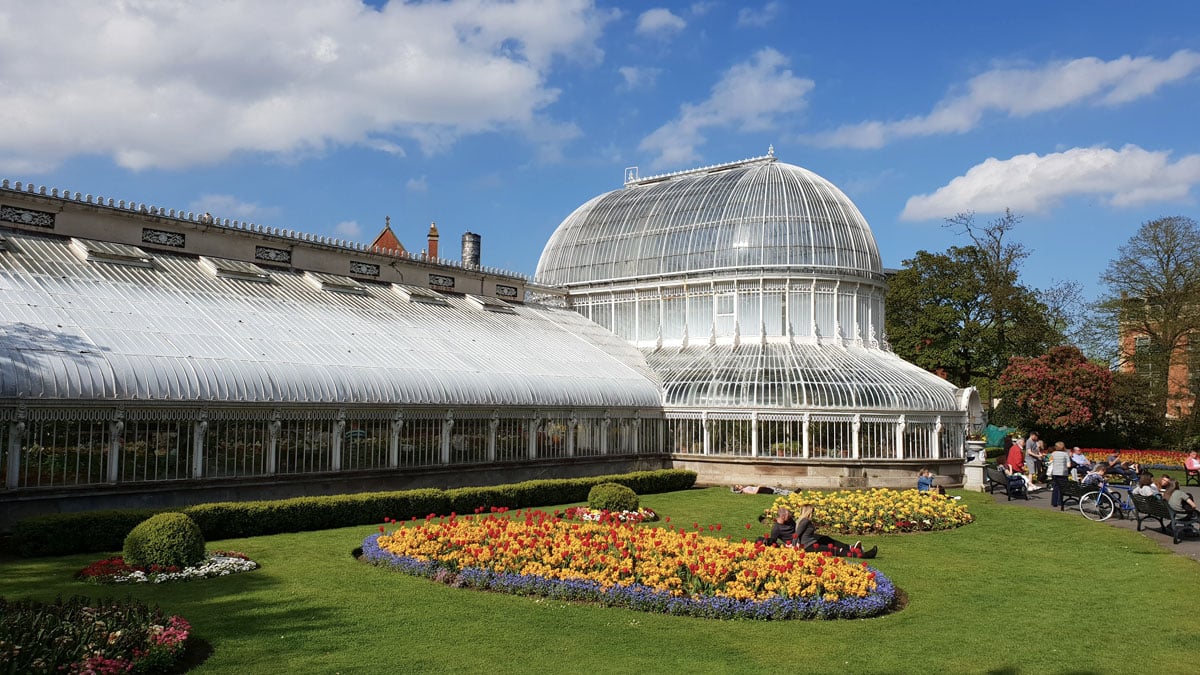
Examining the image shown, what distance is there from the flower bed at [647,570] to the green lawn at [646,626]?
32 cm

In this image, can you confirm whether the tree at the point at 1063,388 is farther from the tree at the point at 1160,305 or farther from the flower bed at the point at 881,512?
the flower bed at the point at 881,512

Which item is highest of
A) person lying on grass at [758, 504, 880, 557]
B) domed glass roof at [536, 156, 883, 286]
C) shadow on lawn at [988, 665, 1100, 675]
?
domed glass roof at [536, 156, 883, 286]

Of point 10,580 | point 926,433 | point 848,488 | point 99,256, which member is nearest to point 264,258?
point 99,256

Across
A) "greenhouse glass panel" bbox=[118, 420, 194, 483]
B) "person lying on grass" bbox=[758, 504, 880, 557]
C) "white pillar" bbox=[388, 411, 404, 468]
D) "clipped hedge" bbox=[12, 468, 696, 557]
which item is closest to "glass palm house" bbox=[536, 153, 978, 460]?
"clipped hedge" bbox=[12, 468, 696, 557]

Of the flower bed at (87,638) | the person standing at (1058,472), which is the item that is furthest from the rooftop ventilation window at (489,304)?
the flower bed at (87,638)

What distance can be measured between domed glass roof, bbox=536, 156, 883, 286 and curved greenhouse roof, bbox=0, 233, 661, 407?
8.45 meters

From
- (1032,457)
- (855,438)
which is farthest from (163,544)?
(1032,457)

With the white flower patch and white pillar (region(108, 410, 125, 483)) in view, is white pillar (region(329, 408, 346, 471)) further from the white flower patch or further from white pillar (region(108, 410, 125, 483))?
the white flower patch

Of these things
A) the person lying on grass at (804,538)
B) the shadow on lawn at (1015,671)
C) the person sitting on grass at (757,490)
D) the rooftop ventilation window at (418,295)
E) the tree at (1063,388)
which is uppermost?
the rooftop ventilation window at (418,295)

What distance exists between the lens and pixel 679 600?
1266 cm

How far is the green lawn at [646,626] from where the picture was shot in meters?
10.2

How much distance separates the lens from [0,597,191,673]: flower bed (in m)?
8.48

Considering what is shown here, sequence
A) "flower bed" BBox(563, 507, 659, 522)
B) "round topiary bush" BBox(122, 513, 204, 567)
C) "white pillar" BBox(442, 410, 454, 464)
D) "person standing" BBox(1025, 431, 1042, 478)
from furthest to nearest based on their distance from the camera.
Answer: "person standing" BBox(1025, 431, 1042, 478)
"white pillar" BBox(442, 410, 454, 464)
"flower bed" BBox(563, 507, 659, 522)
"round topiary bush" BBox(122, 513, 204, 567)

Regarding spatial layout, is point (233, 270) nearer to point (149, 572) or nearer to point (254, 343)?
point (254, 343)
